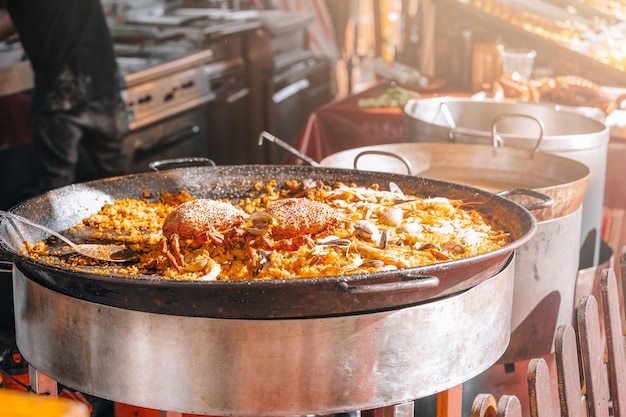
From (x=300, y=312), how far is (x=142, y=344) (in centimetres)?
35

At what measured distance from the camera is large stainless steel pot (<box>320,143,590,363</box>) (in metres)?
2.54

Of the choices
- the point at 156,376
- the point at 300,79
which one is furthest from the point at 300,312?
the point at 300,79

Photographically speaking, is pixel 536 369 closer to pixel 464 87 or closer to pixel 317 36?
pixel 464 87

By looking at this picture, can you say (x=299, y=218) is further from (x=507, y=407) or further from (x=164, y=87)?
(x=164, y=87)

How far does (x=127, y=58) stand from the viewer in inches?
231

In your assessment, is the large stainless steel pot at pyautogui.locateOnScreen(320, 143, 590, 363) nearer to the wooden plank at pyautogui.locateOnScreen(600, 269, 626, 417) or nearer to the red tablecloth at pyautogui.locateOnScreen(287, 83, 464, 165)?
the wooden plank at pyautogui.locateOnScreen(600, 269, 626, 417)

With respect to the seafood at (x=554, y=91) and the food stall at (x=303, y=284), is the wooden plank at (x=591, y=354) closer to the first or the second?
the food stall at (x=303, y=284)

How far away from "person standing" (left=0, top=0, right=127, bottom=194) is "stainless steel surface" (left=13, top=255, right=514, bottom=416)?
3343mm

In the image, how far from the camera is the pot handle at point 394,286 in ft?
5.00

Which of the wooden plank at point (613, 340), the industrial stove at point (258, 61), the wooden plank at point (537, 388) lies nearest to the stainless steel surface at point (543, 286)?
the wooden plank at point (613, 340)

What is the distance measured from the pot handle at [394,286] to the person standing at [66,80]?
3.71 m

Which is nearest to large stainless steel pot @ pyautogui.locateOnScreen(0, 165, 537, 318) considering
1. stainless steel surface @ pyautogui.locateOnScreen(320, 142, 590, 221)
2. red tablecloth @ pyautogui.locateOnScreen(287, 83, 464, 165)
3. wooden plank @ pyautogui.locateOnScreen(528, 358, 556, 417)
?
wooden plank @ pyautogui.locateOnScreen(528, 358, 556, 417)

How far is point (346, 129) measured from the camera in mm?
4781

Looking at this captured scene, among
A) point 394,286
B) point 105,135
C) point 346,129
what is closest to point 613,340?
point 394,286
